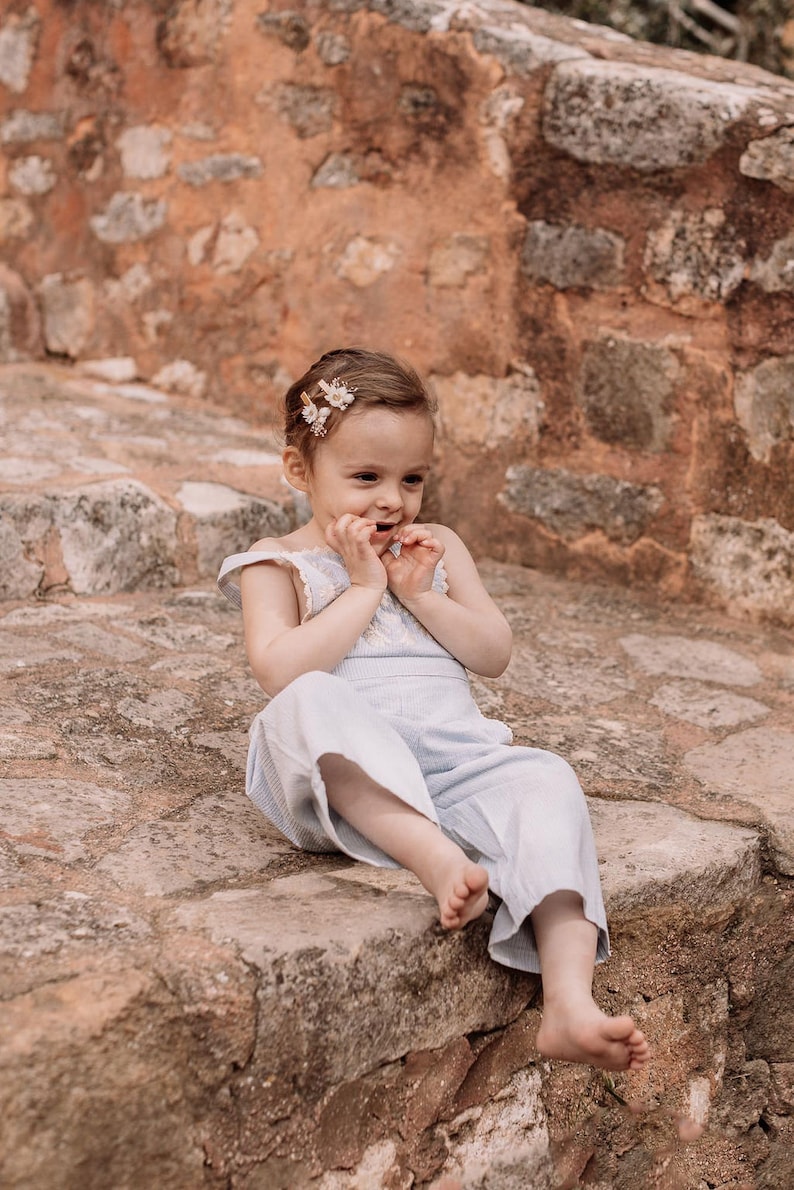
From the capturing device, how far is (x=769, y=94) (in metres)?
3.00

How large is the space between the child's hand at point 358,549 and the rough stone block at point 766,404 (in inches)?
58.4

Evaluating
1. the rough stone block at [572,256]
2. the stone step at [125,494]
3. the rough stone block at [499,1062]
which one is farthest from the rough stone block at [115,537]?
the rough stone block at [499,1062]

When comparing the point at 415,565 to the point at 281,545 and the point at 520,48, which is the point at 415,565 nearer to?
the point at 281,545

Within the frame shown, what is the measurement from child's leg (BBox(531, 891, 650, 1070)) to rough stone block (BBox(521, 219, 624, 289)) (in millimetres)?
2026

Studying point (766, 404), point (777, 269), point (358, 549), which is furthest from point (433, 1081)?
point (777, 269)

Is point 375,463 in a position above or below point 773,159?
below

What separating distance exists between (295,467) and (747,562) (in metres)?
1.49

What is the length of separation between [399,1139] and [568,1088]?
0.30 metres

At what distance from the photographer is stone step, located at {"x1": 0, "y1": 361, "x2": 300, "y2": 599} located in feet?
9.56

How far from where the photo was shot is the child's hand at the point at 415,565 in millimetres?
1938

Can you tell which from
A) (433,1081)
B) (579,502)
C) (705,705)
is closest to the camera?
(433,1081)

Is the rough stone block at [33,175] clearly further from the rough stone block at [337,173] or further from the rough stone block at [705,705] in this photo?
the rough stone block at [705,705]

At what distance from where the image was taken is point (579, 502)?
11.0ft

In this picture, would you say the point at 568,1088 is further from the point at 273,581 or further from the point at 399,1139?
the point at 273,581
